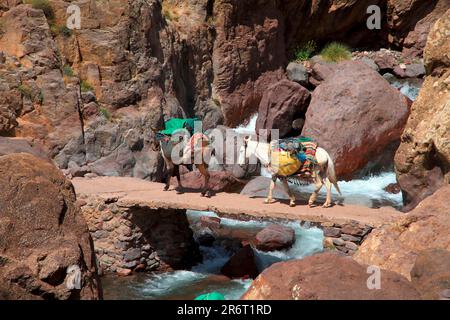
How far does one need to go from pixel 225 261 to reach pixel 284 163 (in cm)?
308

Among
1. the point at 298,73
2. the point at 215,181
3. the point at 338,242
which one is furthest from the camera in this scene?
the point at 298,73

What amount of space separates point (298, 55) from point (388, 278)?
68.9 feet

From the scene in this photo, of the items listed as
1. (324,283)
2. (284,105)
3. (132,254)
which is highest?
(324,283)

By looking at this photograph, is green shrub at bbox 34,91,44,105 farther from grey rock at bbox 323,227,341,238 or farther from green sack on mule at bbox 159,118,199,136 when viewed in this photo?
grey rock at bbox 323,227,341,238

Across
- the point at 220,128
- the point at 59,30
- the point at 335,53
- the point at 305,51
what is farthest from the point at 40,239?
the point at 305,51

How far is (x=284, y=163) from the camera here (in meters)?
9.80

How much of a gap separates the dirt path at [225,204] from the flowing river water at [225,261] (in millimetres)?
1512

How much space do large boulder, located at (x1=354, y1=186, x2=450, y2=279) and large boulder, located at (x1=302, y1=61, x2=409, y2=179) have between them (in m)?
9.33

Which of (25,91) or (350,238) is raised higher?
(25,91)

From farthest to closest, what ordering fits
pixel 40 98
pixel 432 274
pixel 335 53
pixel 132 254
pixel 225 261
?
1. pixel 335 53
2. pixel 40 98
3. pixel 225 261
4. pixel 132 254
5. pixel 432 274

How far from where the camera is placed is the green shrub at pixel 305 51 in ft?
79.9

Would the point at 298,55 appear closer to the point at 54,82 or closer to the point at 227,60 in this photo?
the point at 227,60

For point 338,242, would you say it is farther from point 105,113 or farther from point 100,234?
point 105,113
